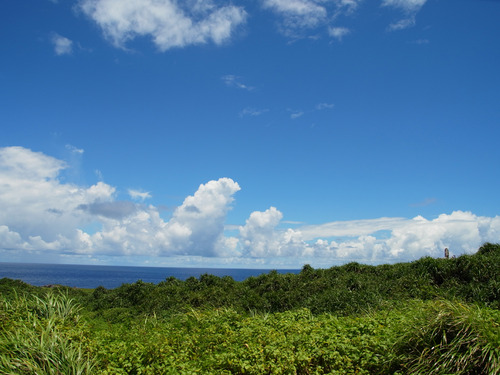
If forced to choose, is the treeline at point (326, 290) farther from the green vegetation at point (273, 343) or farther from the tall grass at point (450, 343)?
the tall grass at point (450, 343)

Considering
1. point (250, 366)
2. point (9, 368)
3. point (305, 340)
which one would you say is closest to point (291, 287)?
point (305, 340)

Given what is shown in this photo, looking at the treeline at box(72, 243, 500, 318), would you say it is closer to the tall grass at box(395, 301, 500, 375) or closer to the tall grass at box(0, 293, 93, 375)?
the tall grass at box(395, 301, 500, 375)

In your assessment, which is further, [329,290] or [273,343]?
[329,290]

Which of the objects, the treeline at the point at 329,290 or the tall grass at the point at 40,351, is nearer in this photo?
the tall grass at the point at 40,351

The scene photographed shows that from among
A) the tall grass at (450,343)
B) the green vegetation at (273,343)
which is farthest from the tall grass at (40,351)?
the tall grass at (450,343)

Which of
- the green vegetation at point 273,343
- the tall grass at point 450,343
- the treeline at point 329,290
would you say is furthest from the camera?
the treeline at point 329,290

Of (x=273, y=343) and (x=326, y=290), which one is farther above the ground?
(x=326, y=290)

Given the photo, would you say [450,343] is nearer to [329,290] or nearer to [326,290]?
[329,290]

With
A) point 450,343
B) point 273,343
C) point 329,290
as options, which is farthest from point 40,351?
point 329,290

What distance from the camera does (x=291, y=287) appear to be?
1677 cm

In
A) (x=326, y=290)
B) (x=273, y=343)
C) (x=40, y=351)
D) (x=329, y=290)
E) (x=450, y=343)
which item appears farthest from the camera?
(x=326, y=290)

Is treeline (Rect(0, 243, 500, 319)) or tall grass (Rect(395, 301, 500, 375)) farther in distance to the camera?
treeline (Rect(0, 243, 500, 319))

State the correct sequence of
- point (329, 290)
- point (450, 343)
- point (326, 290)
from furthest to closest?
point (326, 290) < point (329, 290) < point (450, 343)

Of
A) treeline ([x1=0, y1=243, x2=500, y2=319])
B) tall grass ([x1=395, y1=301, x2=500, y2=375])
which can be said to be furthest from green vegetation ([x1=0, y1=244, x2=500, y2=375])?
treeline ([x1=0, y1=243, x2=500, y2=319])
